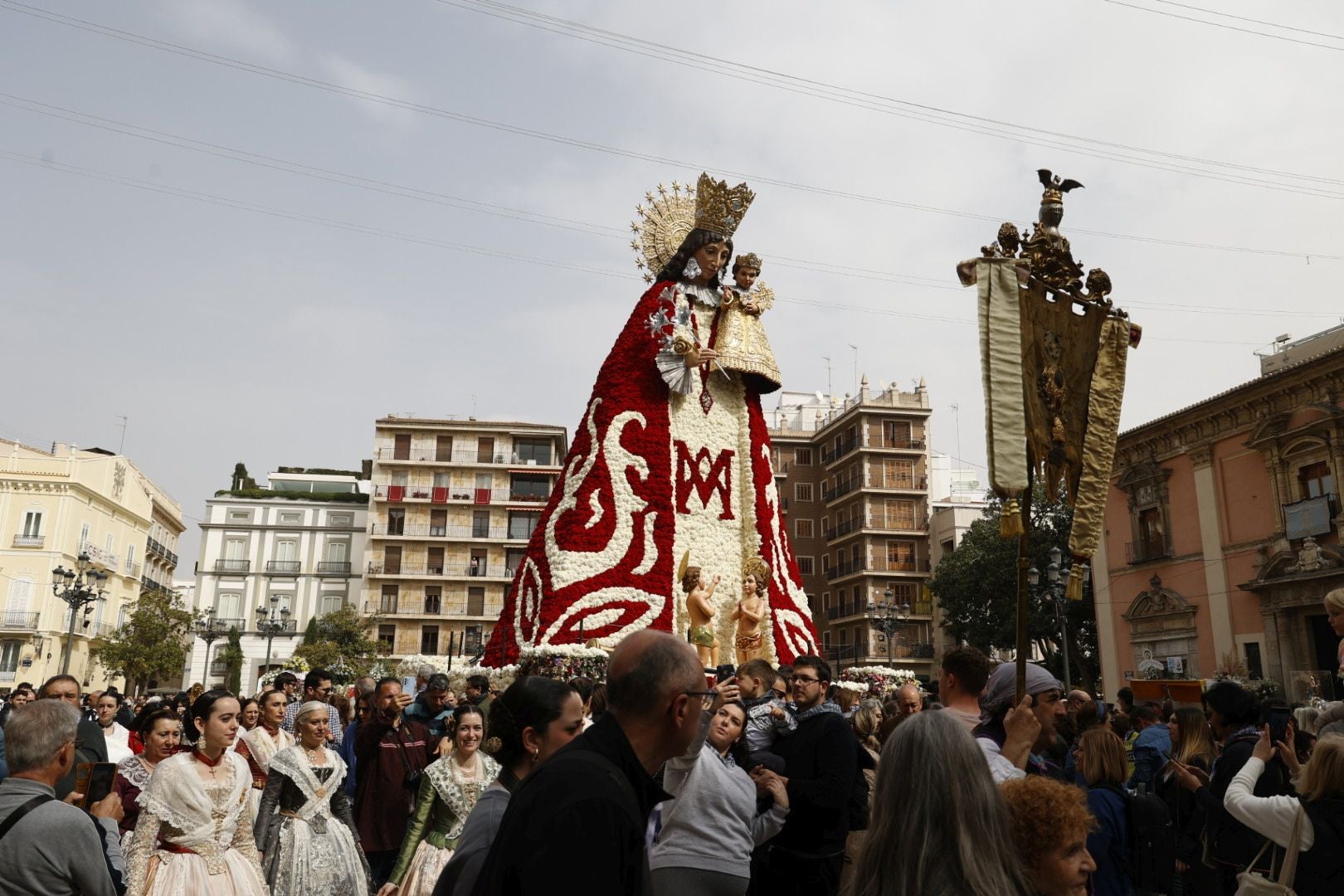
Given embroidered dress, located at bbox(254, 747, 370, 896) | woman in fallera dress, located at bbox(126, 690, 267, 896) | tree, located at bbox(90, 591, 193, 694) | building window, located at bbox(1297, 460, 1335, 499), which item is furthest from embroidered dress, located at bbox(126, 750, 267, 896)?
tree, located at bbox(90, 591, 193, 694)

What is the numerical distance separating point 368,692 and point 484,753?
152 inches

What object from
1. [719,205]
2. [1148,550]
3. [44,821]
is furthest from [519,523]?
[44,821]

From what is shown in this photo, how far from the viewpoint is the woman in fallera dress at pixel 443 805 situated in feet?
18.4

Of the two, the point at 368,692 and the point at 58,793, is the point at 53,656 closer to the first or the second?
the point at 368,692

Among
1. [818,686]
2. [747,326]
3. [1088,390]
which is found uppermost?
[747,326]

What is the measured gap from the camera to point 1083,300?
7.11m

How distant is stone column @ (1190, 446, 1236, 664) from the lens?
28500 mm

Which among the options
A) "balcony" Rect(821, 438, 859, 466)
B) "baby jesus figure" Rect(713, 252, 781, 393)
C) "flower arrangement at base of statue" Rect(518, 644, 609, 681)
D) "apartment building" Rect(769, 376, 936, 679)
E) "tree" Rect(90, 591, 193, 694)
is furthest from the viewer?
"balcony" Rect(821, 438, 859, 466)

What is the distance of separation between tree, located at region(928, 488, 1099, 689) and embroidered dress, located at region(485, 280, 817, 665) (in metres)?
22.6

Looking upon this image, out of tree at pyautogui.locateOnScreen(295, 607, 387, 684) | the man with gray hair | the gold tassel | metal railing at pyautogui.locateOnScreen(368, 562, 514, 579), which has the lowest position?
the man with gray hair

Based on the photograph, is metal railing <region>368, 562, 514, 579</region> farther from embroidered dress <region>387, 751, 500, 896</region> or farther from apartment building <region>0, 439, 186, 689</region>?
embroidered dress <region>387, 751, 500, 896</region>

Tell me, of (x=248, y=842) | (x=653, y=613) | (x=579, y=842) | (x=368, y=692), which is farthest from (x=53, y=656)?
(x=579, y=842)

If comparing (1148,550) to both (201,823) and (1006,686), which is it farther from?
(201,823)

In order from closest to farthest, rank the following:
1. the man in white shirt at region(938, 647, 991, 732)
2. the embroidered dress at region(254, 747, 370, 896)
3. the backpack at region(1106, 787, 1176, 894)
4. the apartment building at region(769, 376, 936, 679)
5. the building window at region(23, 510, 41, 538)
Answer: the man in white shirt at region(938, 647, 991, 732)
the backpack at region(1106, 787, 1176, 894)
the embroidered dress at region(254, 747, 370, 896)
the building window at region(23, 510, 41, 538)
the apartment building at region(769, 376, 936, 679)
